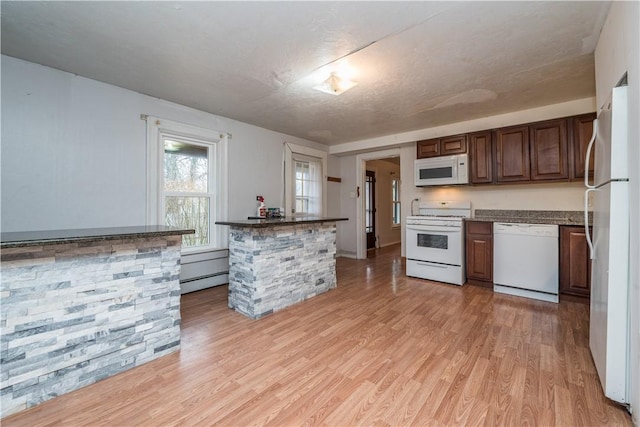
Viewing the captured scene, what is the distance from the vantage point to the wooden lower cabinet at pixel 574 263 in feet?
9.42

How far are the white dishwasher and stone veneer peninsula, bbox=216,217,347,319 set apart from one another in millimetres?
2276

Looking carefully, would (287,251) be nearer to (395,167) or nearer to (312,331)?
(312,331)

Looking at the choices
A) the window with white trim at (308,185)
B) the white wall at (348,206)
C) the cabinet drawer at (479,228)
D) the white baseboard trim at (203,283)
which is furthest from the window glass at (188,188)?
the cabinet drawer at (479,228)

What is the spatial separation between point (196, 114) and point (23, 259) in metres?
2.57

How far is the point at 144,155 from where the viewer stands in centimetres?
302

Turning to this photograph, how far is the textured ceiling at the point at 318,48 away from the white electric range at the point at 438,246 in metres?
1.58

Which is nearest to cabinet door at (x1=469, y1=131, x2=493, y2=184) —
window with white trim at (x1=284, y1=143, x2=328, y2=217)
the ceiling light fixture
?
the ceiling light fixture

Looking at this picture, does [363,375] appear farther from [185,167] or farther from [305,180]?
[305,180]

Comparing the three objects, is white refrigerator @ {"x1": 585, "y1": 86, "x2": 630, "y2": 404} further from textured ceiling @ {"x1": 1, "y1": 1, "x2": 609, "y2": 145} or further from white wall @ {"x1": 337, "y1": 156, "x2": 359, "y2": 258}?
white wall @ {"x1": 337, "y1": 156, "x2": 359, "y2": 258}

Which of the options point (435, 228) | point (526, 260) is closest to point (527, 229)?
point (526, 260)

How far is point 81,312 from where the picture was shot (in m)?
1.64

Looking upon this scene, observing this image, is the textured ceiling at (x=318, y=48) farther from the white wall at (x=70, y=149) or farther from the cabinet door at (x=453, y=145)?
the cabinet door at (x=453, y=145)

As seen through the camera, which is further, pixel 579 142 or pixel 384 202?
pixel 384 202

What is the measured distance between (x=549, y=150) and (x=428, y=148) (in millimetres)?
1473
